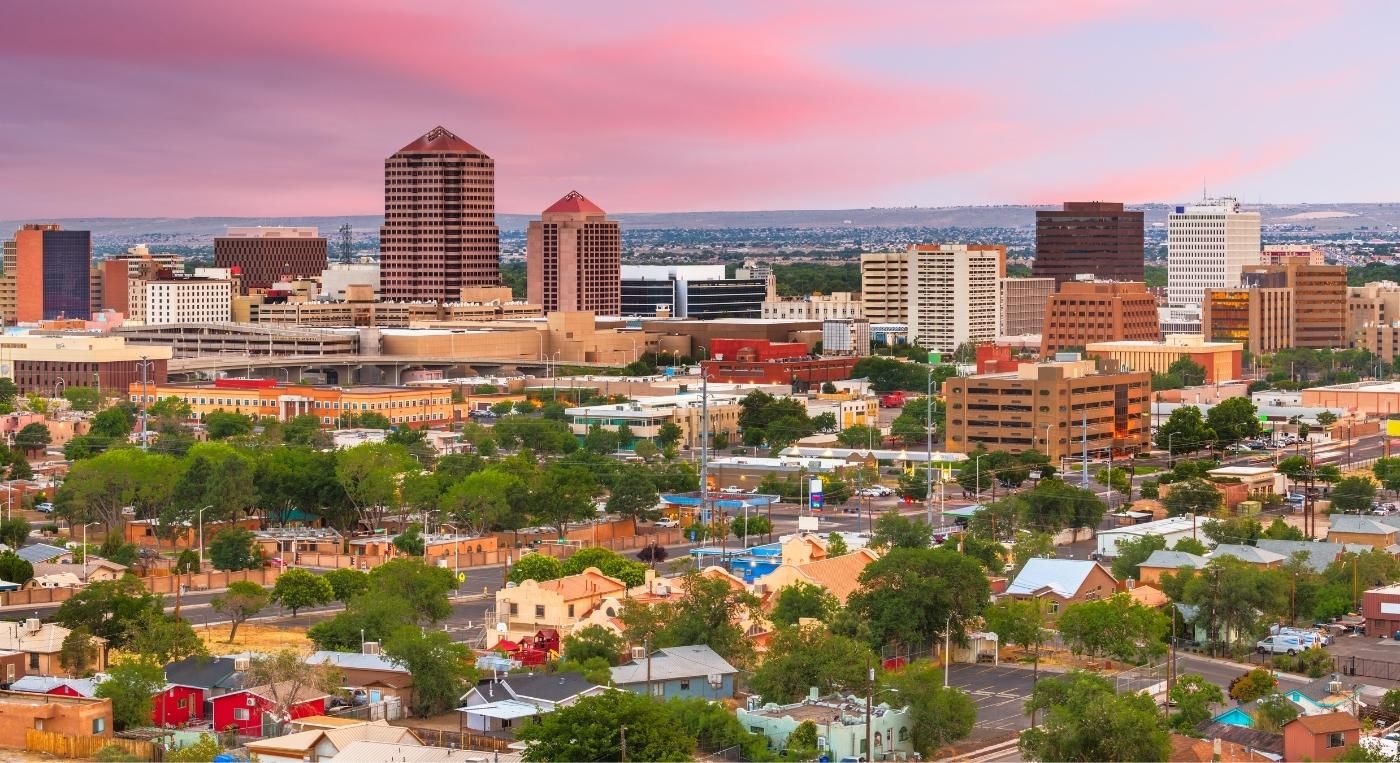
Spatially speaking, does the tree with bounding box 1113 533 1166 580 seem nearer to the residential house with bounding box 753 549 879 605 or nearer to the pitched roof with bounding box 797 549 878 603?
the pitched roof with bounding box 797 549 878 603

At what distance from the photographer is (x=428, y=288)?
536ft

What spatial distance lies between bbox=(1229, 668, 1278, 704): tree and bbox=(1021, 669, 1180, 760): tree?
507 cm

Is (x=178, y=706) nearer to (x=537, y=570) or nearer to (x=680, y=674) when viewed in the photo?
(x=680, y=674)

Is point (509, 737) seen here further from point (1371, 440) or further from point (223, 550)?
point (1371, 440)

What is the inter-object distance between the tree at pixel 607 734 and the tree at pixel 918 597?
10114 millimetres

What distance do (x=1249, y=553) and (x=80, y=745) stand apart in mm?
24943

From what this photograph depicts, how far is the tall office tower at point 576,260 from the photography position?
15938 cm

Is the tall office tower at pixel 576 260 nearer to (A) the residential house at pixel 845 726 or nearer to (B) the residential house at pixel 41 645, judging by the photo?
(B) the residential house at pixel 41 645

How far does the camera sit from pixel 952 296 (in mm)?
143375

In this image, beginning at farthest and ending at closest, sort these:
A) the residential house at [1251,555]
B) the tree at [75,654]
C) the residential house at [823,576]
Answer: the residential house at [1251,555]
the residential house at [823,576]
the tree at [75,654]

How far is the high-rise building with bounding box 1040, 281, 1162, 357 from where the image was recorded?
130875 millimetres

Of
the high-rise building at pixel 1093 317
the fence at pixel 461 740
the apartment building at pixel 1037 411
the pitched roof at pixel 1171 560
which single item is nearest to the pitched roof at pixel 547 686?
the fence at pixel 461 740

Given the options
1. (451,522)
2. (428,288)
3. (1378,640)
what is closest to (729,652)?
(1378,640)

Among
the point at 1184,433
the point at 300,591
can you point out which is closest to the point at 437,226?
the point at 1184,433
